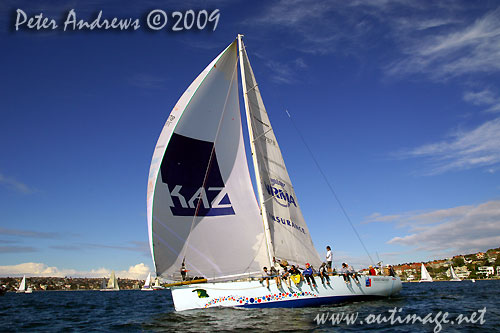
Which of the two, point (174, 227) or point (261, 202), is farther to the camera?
point (261, 202)

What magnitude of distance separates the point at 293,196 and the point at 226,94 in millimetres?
6440

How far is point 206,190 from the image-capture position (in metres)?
A: 15.7

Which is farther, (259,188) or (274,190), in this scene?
(274,190)

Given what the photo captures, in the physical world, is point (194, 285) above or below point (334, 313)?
above

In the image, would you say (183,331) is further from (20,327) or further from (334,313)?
(20,327)

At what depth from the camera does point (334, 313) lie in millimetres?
13617

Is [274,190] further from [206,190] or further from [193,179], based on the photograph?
[193,179]

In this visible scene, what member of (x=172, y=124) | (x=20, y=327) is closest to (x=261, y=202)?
(x=172, y=124)

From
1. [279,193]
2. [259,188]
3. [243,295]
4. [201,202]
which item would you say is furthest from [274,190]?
[243,295]

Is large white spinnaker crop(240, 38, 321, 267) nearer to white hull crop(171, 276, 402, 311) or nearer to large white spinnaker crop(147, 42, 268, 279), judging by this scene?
large white spinnaker crop(147, 42, 268, 279)

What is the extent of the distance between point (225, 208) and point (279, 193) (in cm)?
330

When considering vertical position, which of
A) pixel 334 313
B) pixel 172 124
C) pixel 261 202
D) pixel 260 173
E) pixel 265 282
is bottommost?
pixel 334 313

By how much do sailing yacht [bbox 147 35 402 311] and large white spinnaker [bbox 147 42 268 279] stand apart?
0.14 ft

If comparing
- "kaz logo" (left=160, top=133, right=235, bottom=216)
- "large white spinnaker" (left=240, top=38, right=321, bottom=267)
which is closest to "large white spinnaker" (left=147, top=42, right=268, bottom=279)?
"kaz logo" (left=160, top=133, right=235, bottom=216)
